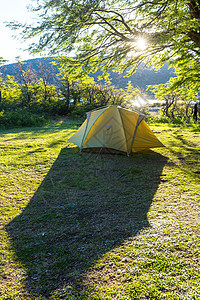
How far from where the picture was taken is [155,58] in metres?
8.66

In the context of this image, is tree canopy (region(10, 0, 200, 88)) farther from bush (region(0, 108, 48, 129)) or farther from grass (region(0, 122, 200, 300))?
bush (region(0, 108, 48, 129))

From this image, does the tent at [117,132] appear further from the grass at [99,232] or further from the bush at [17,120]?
the bush at [17,120]

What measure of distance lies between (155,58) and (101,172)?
22.1ft

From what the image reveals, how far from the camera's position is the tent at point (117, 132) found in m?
5.86

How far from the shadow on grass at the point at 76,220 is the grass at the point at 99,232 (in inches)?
0.4

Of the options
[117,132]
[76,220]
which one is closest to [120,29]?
[117,132]

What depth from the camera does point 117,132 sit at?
5.90m

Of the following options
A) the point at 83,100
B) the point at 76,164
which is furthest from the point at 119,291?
the point at 83,100

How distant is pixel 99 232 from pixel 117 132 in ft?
12.6

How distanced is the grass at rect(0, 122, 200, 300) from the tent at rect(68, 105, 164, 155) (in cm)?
117

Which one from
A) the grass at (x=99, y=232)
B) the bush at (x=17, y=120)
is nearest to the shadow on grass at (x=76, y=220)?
the grass at (x=99, y=232)

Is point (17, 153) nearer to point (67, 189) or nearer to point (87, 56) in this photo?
point (67, 189)

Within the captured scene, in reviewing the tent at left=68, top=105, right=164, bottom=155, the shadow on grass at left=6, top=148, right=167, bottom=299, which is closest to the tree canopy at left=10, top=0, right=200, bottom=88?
the tent at left=68, top=105, right=164, bottom=155

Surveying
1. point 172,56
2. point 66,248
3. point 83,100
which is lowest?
point 66,248
